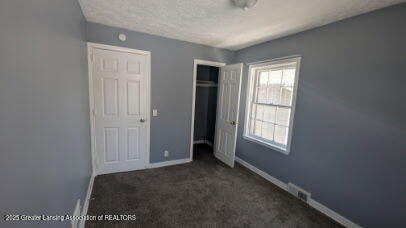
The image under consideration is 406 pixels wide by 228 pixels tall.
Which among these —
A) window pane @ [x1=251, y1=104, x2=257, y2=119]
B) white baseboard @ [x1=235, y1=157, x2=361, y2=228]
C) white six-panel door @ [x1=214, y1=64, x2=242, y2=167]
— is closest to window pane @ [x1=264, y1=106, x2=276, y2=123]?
window pane @ [x1=251, y1=104, x2=257, y2=119]

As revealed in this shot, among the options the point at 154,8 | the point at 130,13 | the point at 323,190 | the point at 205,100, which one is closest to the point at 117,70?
the point at 130,13

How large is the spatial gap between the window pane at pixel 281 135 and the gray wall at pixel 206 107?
2055mm

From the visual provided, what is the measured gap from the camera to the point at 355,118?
6.19 feet

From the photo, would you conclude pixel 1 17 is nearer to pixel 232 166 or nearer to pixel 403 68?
pixel 403 68

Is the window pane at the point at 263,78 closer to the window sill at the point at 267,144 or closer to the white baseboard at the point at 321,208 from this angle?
the window sill at the point at 267,144

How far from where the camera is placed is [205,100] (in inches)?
186

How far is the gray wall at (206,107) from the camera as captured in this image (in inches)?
181

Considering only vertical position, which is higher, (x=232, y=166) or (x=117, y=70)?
(x=117, y=70)

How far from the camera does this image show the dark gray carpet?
1.94 meters

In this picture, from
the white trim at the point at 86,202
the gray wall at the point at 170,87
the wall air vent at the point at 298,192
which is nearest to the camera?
the white trim at the point at 86,202

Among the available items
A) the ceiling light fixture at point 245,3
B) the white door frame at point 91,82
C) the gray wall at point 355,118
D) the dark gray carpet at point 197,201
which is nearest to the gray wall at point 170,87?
the white door frame at point 91,82

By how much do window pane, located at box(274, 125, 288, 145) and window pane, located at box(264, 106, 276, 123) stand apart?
0.57ft

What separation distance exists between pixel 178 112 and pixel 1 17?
2727 millimetres

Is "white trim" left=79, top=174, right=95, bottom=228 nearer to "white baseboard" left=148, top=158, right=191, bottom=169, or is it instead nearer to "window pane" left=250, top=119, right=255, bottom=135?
"white baseboard" left=148, top=158, right=191, bottom=169
